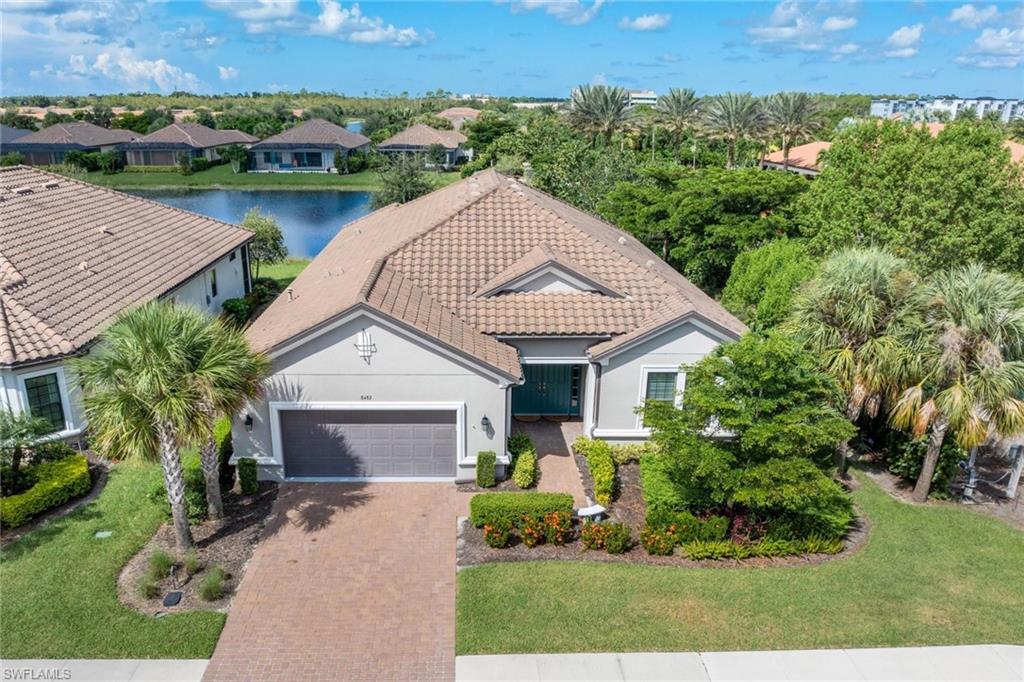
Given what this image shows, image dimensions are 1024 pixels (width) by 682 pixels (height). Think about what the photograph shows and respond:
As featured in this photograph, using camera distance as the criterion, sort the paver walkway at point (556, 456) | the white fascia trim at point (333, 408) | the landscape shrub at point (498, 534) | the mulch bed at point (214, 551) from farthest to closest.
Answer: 1. the paver walkway at point (556, 456)
2. the white fascia trim at point (333, 408)
3. the landscape shrub at point (498, 534)
4. the mulch bed at point (214, 551)

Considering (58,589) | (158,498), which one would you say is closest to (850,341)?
(158,498)

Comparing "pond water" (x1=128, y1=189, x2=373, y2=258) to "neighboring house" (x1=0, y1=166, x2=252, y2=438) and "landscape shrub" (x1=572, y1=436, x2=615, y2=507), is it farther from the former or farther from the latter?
"landscape shrub" (x1=572, y1=436, x2=615, y2=507)

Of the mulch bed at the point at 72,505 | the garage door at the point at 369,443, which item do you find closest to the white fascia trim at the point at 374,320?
the garage door at the point at 369,443

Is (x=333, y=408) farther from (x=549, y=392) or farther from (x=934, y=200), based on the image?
(x=934, y=200)

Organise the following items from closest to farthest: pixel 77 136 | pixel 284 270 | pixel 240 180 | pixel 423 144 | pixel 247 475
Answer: pixel 247 475
pixel 284 270
pixel 240 180
pixel 423 144
pixel 77 136

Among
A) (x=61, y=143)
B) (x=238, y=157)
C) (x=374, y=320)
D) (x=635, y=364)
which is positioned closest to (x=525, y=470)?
(x=635, y=364)

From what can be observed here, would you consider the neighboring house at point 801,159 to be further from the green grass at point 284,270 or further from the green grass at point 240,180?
the green grass at point 284,270

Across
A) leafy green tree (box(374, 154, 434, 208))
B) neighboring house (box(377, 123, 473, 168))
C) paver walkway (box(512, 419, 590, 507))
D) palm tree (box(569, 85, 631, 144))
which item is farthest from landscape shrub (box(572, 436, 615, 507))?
neighboring house (box(377, 123, 473, 168))
